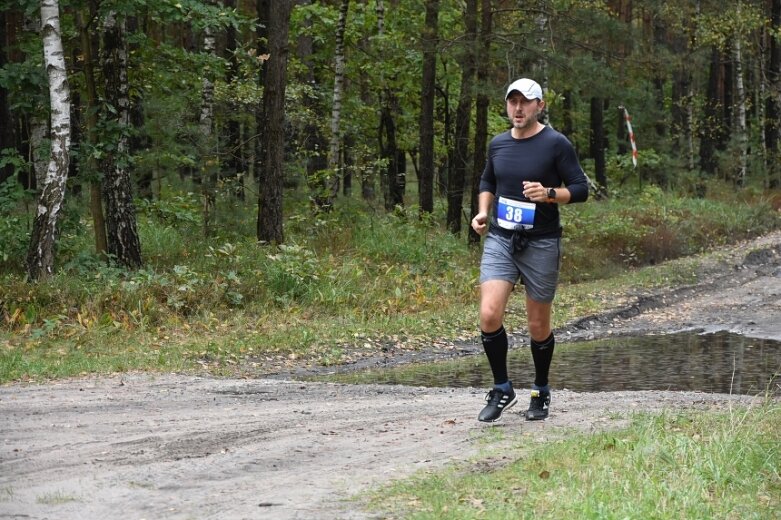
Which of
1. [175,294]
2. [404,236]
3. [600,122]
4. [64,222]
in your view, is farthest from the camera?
→ [600,122]

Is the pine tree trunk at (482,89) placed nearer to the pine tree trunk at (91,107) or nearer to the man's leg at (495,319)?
the pine tree trunk at (91,107)

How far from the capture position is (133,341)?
41.0 ft

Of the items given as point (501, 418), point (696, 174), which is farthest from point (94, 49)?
point (696, 174)

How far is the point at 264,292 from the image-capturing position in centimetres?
1509

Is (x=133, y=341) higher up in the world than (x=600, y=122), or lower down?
lower down

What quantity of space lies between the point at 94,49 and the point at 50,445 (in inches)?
542

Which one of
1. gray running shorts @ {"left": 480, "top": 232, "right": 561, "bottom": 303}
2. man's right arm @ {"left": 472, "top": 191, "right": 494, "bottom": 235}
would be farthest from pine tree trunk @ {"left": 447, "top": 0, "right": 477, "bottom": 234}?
gray running shorts @ {"left": 480, "top": 232, "right": 561, "bottom": 303}

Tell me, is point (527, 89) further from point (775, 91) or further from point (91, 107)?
point (775, 91)

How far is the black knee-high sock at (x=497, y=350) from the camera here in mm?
7531

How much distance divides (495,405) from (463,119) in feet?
52.7

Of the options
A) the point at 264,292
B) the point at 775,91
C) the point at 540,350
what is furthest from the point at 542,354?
the point at 775,91

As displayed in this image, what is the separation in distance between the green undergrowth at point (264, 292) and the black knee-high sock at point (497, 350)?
15.2 ft

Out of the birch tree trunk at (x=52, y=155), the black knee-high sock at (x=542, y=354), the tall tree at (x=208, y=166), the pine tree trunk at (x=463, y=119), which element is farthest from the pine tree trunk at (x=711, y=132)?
the black knee-high sock at (x=542, y=354)

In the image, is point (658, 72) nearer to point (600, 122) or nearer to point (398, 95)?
point (398, 95)
